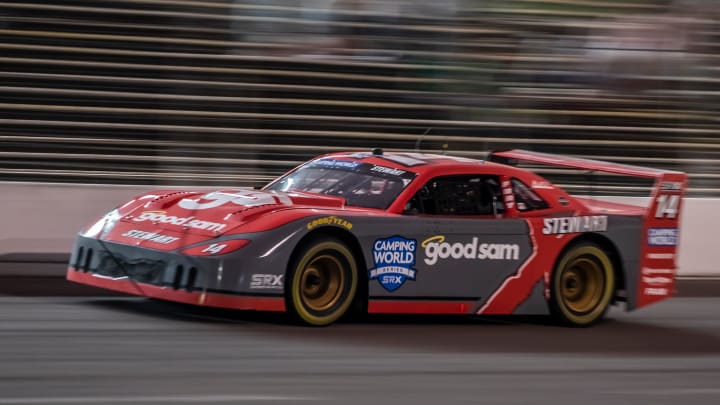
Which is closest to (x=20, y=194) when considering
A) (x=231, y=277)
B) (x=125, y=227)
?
(x=125, y=227)

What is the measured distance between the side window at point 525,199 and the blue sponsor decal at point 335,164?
1.25m

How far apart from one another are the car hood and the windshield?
7.6 inches

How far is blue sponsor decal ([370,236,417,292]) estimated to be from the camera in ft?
27.5

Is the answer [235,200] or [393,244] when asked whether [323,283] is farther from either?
[235,200]

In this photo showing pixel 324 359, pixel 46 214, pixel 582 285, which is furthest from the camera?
pixel 46 214

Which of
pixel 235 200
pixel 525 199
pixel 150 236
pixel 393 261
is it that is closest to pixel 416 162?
pixel 525 199

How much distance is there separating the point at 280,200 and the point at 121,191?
3.54 metres

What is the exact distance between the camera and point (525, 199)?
949cm

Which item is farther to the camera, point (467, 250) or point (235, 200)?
point (467, 250)

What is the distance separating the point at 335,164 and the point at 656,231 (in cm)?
273

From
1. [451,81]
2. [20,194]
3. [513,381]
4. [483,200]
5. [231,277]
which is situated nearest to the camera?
[513,381]

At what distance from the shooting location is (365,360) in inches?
283

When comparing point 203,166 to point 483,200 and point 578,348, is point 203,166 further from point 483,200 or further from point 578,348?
point 578,348

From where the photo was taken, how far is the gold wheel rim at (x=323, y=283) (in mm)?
8234
